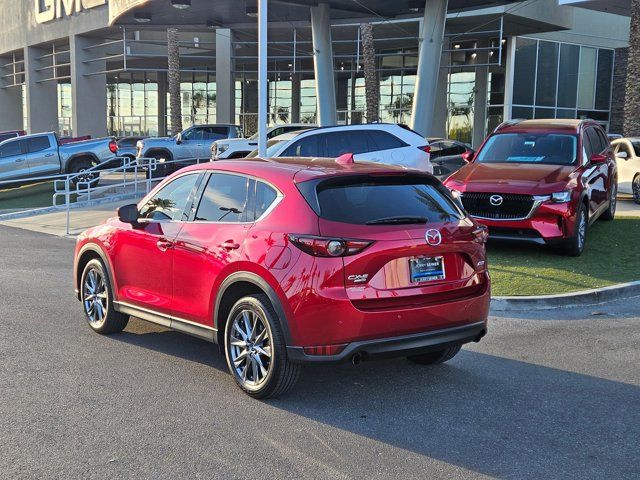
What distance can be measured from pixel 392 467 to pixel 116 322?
374 cm

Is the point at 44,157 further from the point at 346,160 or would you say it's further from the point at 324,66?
→ the point at 346,160

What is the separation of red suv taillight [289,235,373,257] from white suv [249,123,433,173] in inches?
369

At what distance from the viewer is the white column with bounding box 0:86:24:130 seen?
53344 mm

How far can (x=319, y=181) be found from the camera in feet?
17.1

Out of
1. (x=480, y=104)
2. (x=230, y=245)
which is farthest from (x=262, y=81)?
(x=480, y=104)

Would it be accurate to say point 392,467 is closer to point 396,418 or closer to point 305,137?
point 396,418

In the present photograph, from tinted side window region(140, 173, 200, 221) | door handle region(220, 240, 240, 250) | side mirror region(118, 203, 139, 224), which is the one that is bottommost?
door handle region(220, 240, 240, 250)

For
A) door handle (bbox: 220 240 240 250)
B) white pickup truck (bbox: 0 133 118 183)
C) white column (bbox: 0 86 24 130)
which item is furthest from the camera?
white column (bbox: 0 86 24 130)

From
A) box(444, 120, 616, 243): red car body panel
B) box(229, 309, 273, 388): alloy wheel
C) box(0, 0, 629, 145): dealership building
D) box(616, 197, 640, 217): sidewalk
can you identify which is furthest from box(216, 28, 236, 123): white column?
box(229, 309, 273, 388): alloy wheel

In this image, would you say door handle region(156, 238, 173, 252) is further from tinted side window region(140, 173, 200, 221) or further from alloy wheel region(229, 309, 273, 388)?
alloy wheel region(229, 309, 273, 388)

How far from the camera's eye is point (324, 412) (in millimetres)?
5070

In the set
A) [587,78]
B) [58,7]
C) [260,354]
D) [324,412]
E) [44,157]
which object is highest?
[58,7]

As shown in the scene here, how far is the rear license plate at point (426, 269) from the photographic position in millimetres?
5066

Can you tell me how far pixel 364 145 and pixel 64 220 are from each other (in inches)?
322
